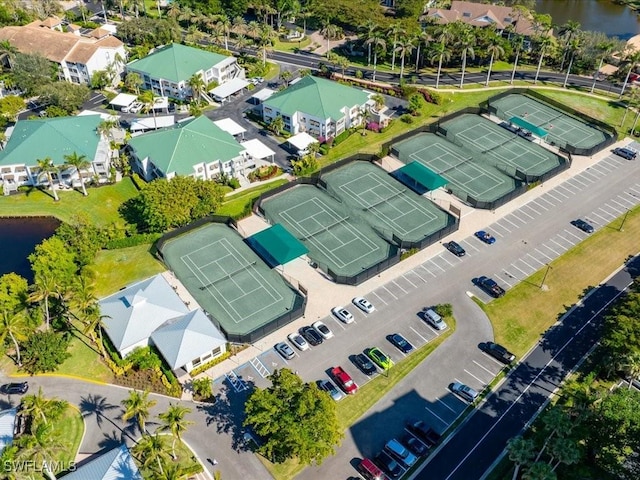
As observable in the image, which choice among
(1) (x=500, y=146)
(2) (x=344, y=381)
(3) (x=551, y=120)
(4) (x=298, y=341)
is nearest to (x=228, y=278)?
(4) (x=298, y=341)

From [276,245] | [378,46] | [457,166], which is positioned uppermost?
[378,46]

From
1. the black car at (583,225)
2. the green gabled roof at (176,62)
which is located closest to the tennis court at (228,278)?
the black car at (583,225)

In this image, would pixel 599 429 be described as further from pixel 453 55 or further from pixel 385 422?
pixel 453 55

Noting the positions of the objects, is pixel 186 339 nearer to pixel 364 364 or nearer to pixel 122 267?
pixel 122 267

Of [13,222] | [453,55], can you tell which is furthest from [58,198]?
[453,55]

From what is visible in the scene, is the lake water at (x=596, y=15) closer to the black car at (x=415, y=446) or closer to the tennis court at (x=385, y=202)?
the tennis court at (x=385, y=202)

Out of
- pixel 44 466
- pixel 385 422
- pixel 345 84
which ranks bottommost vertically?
pixel 385 422
